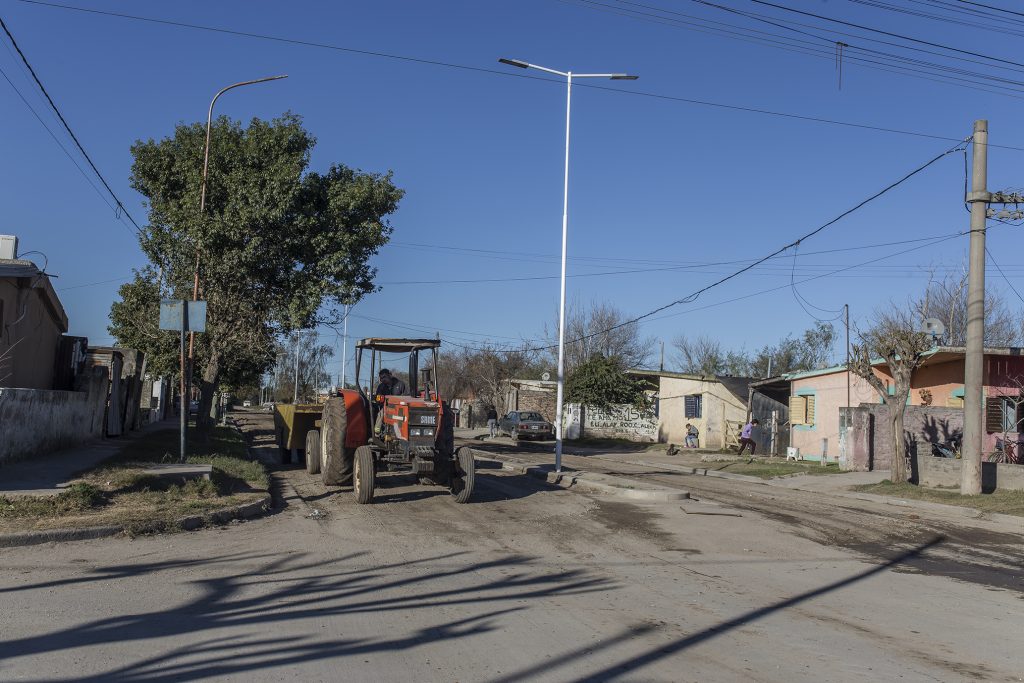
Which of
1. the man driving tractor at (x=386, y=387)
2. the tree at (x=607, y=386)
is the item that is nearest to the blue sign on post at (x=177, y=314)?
the man driving tractor at (x=386, y=387)

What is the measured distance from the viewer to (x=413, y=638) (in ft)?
20.3

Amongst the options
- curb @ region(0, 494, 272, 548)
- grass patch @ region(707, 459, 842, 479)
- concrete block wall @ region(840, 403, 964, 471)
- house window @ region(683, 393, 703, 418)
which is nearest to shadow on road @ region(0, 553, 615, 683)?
curb @ region(0, 494, 272, 548)

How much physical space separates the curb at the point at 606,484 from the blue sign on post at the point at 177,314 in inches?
328

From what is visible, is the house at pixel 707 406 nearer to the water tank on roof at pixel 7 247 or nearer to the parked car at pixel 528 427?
the parked car at pixel 528 427

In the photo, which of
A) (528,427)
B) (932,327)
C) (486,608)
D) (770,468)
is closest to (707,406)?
(528,427)

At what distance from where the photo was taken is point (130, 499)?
11.1 m

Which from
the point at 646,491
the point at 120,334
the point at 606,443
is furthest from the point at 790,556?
the point at 120,334

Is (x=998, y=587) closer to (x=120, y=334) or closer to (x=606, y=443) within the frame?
(x=606, y=443)

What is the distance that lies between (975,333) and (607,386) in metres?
25.1

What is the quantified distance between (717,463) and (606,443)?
13205 millimetres

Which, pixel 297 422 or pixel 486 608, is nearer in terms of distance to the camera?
pixel 486 608

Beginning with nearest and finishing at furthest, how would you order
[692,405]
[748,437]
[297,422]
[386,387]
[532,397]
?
[386,387] < [297,422] < [748,437] < [692,405] < [532,397]

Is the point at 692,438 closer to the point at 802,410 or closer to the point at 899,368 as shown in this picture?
the point at 802,410

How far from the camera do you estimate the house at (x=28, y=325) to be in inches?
687
